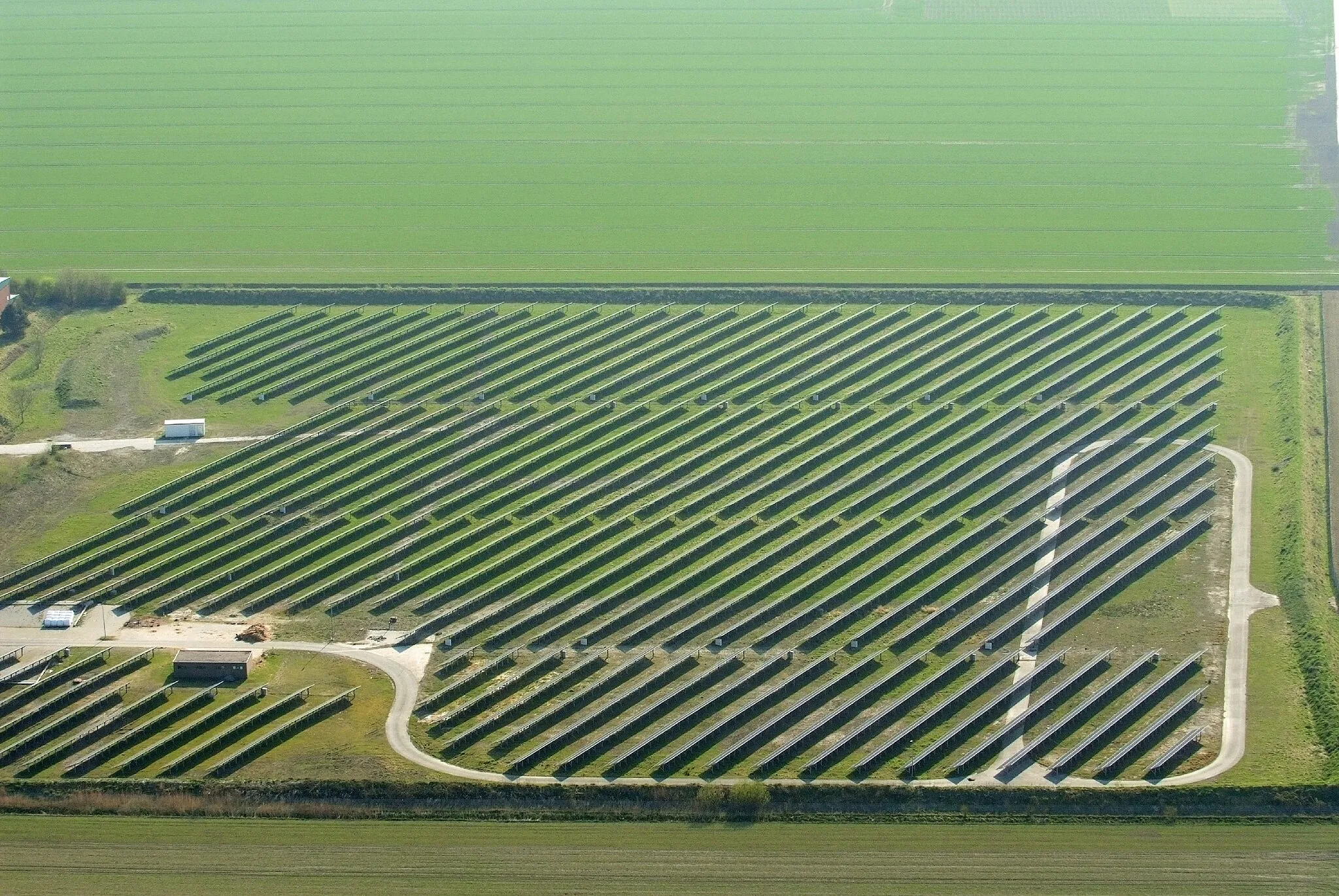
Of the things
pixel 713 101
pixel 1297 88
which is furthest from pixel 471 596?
pixel 1297 88

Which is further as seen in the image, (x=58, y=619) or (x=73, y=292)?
(x=73, y=292)

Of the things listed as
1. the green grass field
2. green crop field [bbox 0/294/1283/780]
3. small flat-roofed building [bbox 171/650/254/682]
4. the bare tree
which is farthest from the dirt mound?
the bare tree

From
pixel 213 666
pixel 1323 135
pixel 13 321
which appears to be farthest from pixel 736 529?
pixel 1323 135

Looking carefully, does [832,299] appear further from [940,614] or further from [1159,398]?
[940,614]

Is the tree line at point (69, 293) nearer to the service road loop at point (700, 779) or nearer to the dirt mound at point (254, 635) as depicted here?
the service road loop at point (700, 779)

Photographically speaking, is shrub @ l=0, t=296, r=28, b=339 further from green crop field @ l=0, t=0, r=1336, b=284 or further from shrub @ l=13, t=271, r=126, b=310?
green crop field @ l=0, t=0, r=1336, b=284

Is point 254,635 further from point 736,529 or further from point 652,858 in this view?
point 652,858
